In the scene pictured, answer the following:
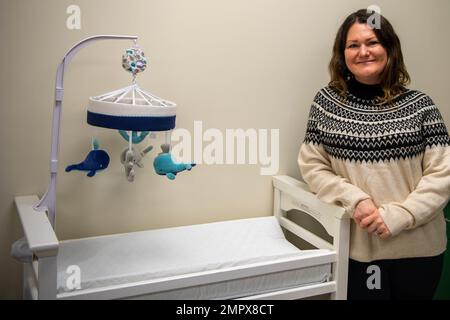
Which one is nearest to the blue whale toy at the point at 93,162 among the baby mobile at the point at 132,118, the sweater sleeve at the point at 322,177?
the baby mobile at the point at 132,118

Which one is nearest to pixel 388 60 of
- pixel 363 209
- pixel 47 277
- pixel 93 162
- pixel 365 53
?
pixel 365 53

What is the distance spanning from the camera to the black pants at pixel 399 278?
1533 millimetres

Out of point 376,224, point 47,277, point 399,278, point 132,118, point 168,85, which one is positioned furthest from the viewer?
point 168,85

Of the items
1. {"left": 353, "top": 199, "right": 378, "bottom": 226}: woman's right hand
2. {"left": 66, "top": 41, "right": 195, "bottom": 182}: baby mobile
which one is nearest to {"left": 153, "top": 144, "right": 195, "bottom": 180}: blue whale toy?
{"left": 66, "top": 41, "right": 195, "bottom": 182}: baby mobile

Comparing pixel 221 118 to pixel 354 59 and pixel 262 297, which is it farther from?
pixel 262 297

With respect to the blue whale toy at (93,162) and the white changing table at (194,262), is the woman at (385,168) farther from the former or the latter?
the blue whale toy at (93,162)

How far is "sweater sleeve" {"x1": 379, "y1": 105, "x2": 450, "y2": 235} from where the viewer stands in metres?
1.45

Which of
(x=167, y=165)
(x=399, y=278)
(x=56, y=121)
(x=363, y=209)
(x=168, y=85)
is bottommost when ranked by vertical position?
(x=399, y=278)

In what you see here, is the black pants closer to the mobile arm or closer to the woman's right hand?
the woman's right hand

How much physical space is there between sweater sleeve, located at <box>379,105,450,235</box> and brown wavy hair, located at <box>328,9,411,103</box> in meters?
0.14

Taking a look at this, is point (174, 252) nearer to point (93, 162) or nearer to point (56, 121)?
point (93, 162)

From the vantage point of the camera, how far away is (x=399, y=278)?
60.7 inches

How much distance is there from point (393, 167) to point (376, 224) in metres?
0.19

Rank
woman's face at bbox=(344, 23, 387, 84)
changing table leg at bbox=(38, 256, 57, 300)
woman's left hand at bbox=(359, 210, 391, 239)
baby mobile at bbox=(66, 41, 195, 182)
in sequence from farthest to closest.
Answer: woman's face at bbox=(344, 23, 387, 84) < woman's left hand at bbox=(359, 210, 391, 239) < baby mobile at bbox=(66, 41, 195, 182) < changing table leg at bbox=(38, 256, 57, 300)
